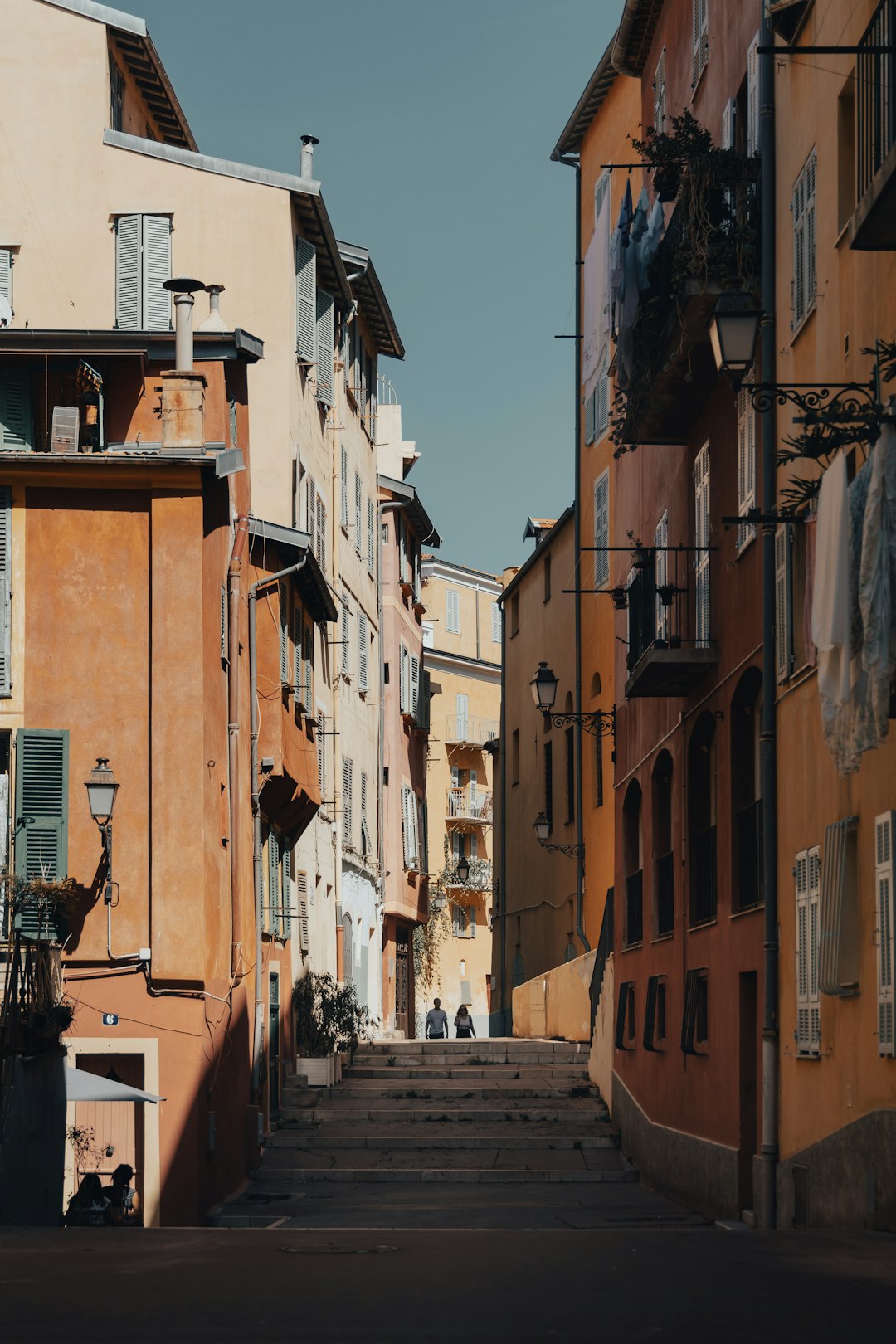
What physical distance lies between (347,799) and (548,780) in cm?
646

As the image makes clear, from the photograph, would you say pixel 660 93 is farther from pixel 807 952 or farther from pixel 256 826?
pixel 807 952

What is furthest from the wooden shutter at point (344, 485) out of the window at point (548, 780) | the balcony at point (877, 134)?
the balcony at point (877, 134)

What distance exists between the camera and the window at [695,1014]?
20.5m

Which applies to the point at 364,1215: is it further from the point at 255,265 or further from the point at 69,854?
the point at 255,265

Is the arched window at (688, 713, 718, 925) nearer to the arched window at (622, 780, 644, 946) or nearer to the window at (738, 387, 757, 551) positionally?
the window at (738, 387, 757, 551)

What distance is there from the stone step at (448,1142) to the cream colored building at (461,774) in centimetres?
4136

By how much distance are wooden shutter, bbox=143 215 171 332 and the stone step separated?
13.1 metres

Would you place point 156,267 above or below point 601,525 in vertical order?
above

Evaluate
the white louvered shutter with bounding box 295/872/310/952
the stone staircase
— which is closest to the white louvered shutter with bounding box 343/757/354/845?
the white louvered shutter with bounding box 295/872/310/952

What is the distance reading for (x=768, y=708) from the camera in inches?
670

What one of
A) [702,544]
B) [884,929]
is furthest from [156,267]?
[884,929]

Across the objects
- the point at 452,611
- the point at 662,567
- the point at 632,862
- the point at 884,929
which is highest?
the point at 452,611

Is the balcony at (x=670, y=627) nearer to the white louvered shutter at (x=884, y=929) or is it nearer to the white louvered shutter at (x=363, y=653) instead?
the white louvered shutter at (x=884, y=929)

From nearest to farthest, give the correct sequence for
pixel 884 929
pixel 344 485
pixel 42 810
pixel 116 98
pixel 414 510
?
pixel 884 929 < pixel 42 810 < pixel 116 98 < pixel 344 485 < pixel 414 510
